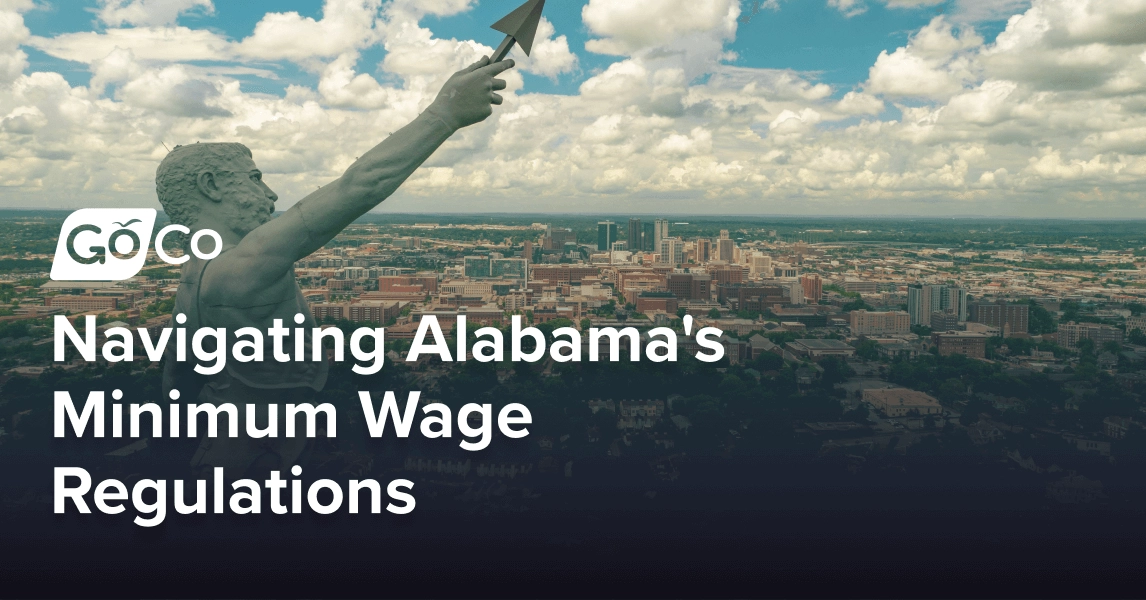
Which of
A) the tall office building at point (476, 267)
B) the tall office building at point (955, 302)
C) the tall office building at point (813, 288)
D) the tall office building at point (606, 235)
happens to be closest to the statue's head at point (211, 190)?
the tall office building at point (476, 267)

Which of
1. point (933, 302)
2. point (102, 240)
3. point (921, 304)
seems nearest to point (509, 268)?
point (921, 304)

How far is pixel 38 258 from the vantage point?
18.0 m

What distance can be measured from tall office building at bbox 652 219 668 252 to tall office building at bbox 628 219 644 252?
551 millimetres

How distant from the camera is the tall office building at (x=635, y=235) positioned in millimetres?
34844

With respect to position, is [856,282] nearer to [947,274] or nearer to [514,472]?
[947,274]

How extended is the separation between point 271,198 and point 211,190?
14 centimetres

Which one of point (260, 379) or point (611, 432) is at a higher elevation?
point (260, 379)

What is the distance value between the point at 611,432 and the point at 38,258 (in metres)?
13.9

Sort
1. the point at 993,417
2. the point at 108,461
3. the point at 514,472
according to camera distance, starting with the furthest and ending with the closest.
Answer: the point at 993,417 < the point at 514,472 < the point at 108,461

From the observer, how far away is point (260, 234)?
1.83 metres

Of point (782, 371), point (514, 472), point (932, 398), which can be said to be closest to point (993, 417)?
point (932, 398)

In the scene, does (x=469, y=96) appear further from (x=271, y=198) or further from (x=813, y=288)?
(x=813, y=288)

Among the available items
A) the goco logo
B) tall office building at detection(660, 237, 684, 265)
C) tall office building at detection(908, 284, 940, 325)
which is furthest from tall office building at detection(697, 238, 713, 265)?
the goco logo

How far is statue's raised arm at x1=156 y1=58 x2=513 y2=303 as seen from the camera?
1.73 metres
